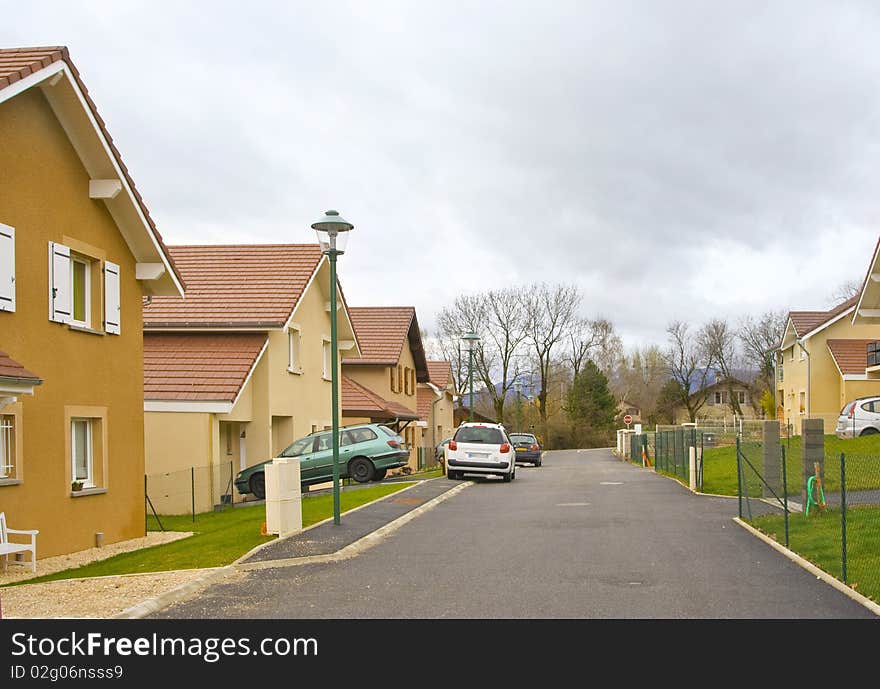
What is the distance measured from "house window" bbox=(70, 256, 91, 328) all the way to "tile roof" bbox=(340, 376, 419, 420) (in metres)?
21.1

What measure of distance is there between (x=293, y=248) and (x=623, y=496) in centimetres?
1393

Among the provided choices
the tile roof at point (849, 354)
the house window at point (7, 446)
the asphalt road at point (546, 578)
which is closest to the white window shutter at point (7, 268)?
the house window at point (7, 446)

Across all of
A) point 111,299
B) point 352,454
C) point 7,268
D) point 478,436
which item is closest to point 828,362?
point 478,436

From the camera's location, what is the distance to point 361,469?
96.3 ft

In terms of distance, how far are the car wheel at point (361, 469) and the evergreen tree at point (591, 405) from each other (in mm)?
58978

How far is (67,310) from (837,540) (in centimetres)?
1231

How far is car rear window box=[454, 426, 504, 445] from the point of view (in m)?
30.8

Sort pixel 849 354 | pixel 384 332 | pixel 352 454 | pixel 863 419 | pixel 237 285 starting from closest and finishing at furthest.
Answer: pixel 352 454 → pixel 237 285 → pixel 863 419 → pixel 384 332 → pixel 849 354

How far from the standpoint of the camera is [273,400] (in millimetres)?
29516

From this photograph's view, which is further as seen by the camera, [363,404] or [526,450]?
[526,450]

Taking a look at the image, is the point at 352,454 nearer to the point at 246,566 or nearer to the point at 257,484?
the point at 257,484

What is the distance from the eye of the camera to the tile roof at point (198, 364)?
85.5 feet
